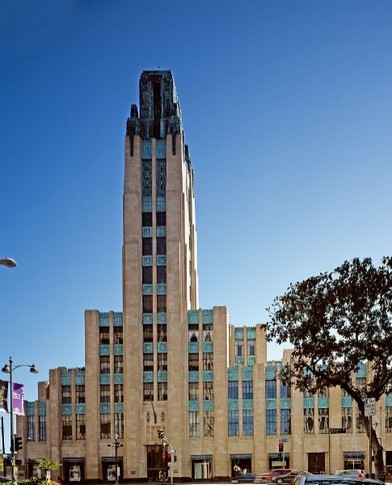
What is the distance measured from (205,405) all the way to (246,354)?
16659 millimetres

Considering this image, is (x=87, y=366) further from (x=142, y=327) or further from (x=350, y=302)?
(x=350, y=302)

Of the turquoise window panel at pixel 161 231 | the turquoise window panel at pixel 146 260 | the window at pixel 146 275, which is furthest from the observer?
the turquoise window panel at pixel 161 231

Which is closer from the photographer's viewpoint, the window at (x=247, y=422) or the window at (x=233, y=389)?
the window at (x=247, y=422)

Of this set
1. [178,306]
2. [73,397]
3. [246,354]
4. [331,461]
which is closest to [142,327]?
[178,306]

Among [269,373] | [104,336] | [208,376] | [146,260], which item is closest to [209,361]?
[208,376]

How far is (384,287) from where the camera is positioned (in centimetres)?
3919

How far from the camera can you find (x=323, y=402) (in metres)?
94.9

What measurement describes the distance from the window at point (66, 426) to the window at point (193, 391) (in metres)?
14.5

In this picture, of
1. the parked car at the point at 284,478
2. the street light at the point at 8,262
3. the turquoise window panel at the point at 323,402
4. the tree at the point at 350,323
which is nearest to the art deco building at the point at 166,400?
the turquoise window panel at the point at 323,402

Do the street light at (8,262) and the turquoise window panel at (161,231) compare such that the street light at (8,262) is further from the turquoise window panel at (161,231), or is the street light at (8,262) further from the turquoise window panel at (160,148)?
the turquoise window panel at (160,148)

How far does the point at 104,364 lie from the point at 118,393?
3807mm

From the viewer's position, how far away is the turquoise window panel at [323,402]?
311ft

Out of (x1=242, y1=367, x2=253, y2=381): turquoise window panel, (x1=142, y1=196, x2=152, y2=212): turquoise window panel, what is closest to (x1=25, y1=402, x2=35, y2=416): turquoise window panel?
(x1=242, y1=367, x2=253, y2=381): turquoise window panel

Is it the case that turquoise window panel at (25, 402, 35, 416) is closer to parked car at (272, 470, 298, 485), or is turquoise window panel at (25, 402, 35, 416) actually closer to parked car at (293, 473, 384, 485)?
parked car at (272, 470, 298, 485)
